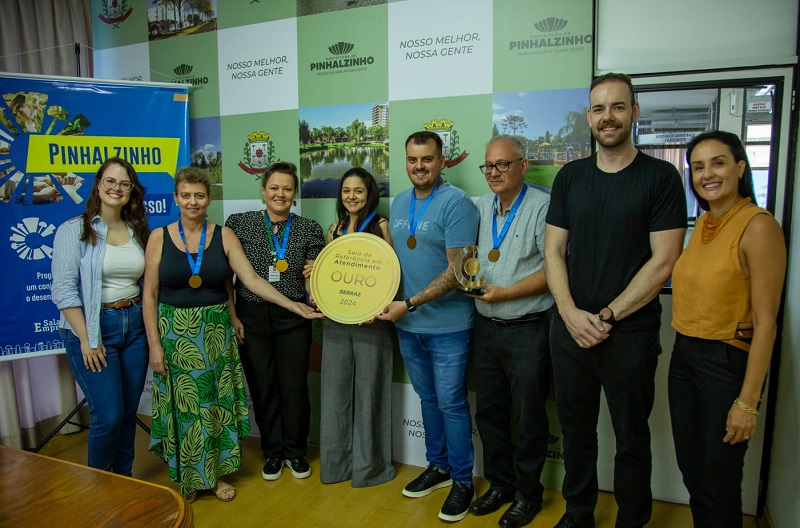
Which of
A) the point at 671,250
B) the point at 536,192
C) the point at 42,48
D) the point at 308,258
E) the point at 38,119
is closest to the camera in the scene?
the point at 671,250

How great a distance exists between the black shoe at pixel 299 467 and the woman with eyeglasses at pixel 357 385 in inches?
4.9

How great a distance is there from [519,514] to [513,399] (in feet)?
1.73

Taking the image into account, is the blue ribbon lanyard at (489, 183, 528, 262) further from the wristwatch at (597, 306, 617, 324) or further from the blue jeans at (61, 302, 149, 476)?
the blue jeans at (61, 302, 149, 476)

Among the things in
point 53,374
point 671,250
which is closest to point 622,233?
point 671,250

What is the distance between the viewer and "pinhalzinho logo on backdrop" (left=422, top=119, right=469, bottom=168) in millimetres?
2984

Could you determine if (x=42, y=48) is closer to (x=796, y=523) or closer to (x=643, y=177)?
(x=643, y=177)

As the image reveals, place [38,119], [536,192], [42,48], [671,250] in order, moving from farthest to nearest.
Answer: [42,48] → [38,119] → [536,192] → [671,250]

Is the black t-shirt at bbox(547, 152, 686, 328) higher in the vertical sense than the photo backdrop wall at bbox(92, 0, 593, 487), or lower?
lower

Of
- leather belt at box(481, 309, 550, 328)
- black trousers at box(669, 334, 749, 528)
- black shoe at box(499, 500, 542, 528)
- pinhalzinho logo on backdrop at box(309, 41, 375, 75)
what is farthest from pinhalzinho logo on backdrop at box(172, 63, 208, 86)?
black trousers at box(669, 334, 749, 528)

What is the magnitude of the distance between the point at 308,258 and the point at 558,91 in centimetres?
153

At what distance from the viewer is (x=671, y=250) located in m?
2.02

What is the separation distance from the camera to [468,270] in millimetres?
2410

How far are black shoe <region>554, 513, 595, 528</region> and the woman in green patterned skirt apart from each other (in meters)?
1.46

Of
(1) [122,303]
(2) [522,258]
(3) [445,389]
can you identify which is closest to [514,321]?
(2) [522,258]
